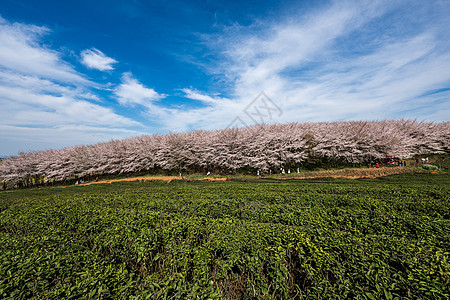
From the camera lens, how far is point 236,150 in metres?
30.6

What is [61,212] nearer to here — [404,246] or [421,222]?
[404,246]

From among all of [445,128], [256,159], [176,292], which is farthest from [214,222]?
[445,128]

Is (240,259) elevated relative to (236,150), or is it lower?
lower

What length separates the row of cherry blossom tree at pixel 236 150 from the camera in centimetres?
2952

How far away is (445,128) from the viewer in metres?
39.2

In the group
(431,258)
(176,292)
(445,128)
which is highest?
(445,128)

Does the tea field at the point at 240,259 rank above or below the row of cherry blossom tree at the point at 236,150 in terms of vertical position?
below

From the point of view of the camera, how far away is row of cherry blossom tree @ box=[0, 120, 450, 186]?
29.5 metres

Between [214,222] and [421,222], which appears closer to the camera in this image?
[421,222]

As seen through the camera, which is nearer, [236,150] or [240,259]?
[240,259]

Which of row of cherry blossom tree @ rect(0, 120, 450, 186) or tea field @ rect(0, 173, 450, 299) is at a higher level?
row of cherry blossom tree @ rect(0, 120, 450, 186)

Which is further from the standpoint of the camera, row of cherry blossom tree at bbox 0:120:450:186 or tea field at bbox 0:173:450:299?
row of cherry blossom tree at bbox 0:120:450:186

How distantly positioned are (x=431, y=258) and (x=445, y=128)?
184ft

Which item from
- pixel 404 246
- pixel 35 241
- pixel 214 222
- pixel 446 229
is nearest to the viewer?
pixel 404 246
